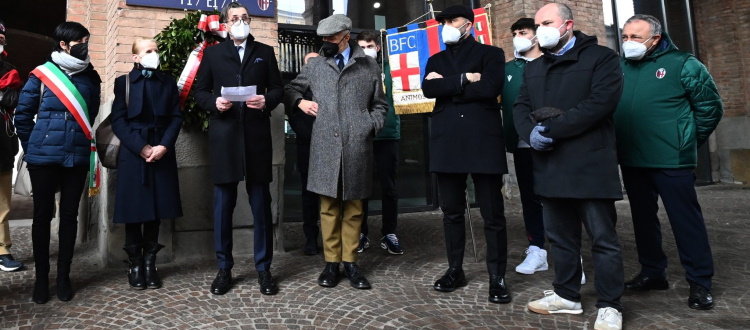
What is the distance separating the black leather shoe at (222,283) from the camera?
10.6ft

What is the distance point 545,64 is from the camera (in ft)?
8.99

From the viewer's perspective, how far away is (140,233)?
350 centimetres

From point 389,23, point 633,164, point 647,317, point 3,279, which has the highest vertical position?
point 389,23

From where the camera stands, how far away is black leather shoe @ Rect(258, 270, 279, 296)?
10.6ft

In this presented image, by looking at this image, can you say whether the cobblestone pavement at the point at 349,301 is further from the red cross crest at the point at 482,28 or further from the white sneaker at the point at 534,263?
the red cross crest at the point at 482,28

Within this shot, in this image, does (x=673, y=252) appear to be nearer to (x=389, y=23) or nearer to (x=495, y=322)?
(x=495, y=322)

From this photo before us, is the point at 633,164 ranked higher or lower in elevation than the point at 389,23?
lower

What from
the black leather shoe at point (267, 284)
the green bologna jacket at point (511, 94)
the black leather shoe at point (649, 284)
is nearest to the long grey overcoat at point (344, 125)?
the black leather shoe at point (267, 284)

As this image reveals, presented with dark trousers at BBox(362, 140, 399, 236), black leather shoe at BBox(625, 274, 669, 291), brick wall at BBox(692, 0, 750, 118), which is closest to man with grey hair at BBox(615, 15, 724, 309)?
black leather shoe at BBox(625, 274, 669, 291)

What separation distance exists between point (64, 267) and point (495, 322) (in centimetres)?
290

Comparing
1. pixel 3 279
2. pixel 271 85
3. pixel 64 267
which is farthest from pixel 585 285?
pixel 3 279

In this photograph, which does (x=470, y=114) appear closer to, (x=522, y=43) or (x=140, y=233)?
(x=522, y=43)

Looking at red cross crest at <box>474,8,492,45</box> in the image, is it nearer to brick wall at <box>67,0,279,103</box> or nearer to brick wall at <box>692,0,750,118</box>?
brick wall at <box>67,0,279,103</box>

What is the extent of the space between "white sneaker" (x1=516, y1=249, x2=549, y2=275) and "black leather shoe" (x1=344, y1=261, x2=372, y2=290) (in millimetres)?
1280
